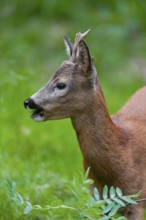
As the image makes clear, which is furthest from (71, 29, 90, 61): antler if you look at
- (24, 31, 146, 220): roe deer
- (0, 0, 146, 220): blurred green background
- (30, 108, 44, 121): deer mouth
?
(0, 0, 146, 220): blurred green background

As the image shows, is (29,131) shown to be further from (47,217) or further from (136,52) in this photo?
(136,52)

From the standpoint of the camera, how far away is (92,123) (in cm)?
474

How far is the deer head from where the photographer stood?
461 cm

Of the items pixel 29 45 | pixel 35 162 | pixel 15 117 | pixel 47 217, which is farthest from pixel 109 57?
pixel 47 217

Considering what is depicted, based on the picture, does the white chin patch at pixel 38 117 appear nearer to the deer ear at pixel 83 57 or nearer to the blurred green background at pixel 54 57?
the deer ear at pixel 83 57

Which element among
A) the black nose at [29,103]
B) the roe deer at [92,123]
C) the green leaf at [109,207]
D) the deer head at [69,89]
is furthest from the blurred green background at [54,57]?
the green leaf at [109,207]

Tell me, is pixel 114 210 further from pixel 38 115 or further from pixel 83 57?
pixel 83 57

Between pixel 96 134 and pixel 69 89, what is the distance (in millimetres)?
303

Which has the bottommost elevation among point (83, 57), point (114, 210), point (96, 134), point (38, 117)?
point (114, 210)

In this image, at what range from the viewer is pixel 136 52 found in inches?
378

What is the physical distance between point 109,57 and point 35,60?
→ 0.83 m

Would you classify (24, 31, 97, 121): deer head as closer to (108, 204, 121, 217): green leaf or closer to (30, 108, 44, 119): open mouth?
(30, 108, 44, 119): open mouth

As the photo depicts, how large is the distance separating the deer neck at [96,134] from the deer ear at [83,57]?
17 centimetres

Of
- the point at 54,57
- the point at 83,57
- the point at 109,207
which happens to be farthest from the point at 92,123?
the point at 54,57
